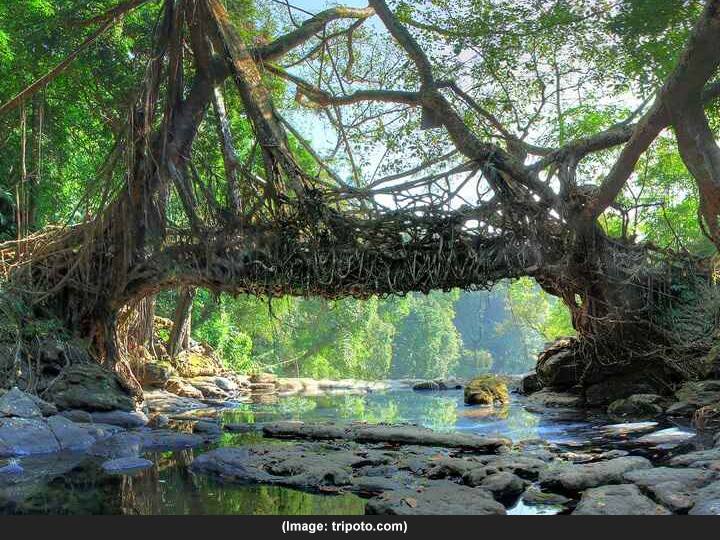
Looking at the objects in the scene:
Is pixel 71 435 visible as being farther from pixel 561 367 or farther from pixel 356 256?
pixel 561 367

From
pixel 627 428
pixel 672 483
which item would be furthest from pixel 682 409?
pixel 672 483

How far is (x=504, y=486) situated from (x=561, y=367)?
277 inches

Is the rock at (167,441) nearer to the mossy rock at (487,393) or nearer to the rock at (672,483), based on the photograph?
the rock at (672,483)

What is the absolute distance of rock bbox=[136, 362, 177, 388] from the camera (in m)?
12.0

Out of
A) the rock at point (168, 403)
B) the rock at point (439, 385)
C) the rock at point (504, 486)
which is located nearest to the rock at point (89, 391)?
the rock at point (168, 403)

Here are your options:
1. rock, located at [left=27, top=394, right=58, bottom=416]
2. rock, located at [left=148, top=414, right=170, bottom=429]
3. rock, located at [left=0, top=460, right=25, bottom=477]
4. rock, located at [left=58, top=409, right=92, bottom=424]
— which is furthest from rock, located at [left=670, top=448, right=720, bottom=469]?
rock, located at [left=27, top=394, right=58, bottom=416]

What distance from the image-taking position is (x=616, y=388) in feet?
32.0

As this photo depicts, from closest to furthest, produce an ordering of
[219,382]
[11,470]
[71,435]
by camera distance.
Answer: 1. [11,470]
2. [71,435]
3. [219,382]

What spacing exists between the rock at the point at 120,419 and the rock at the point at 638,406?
18.8 feet

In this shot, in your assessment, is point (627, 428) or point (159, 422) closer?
point (627, 428)

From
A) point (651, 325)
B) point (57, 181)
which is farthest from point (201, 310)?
point (651, 325)

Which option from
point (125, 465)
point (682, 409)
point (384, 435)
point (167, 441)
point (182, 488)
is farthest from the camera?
point (682, 409)

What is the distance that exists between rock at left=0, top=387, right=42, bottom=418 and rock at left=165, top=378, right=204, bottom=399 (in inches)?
225

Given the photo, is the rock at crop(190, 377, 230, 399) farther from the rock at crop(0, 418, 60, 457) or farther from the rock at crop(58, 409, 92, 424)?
the rock at crop(0, 418, 60, 457)
